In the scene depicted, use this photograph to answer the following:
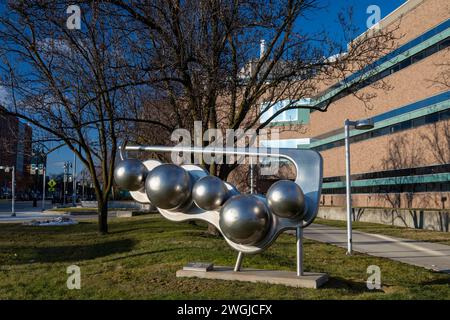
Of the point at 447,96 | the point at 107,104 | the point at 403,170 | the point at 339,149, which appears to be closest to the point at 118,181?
the point at 107,104

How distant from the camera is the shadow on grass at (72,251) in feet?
37.2

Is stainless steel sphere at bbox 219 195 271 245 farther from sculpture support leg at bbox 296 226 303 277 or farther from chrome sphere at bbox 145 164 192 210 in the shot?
chrome sphere at bbox 145 164 192 210

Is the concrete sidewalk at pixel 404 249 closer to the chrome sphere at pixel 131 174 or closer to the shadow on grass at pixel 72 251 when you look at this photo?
the chrome sphere at pixel 131 174

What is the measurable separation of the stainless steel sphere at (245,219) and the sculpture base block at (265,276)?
916mm

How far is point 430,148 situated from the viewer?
27484 millimetres

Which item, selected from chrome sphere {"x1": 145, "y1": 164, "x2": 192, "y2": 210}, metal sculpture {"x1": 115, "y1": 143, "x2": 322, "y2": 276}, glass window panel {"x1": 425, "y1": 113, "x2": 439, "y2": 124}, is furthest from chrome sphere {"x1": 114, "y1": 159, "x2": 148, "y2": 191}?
glass window panel {"x1": 425, "y1": 113, "x2": 439, "y2": 124}

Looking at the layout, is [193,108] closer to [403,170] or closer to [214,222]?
[214,222]

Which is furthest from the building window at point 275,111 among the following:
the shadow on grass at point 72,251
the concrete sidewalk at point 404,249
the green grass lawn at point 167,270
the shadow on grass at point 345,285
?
the shadow on grass at point 345,285

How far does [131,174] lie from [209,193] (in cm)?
157

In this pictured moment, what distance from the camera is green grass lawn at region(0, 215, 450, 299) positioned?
693 cm

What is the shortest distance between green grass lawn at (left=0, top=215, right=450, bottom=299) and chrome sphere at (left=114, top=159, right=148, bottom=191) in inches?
65.7

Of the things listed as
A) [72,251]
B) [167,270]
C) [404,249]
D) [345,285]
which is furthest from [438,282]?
[72,251]

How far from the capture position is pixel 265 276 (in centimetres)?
757
